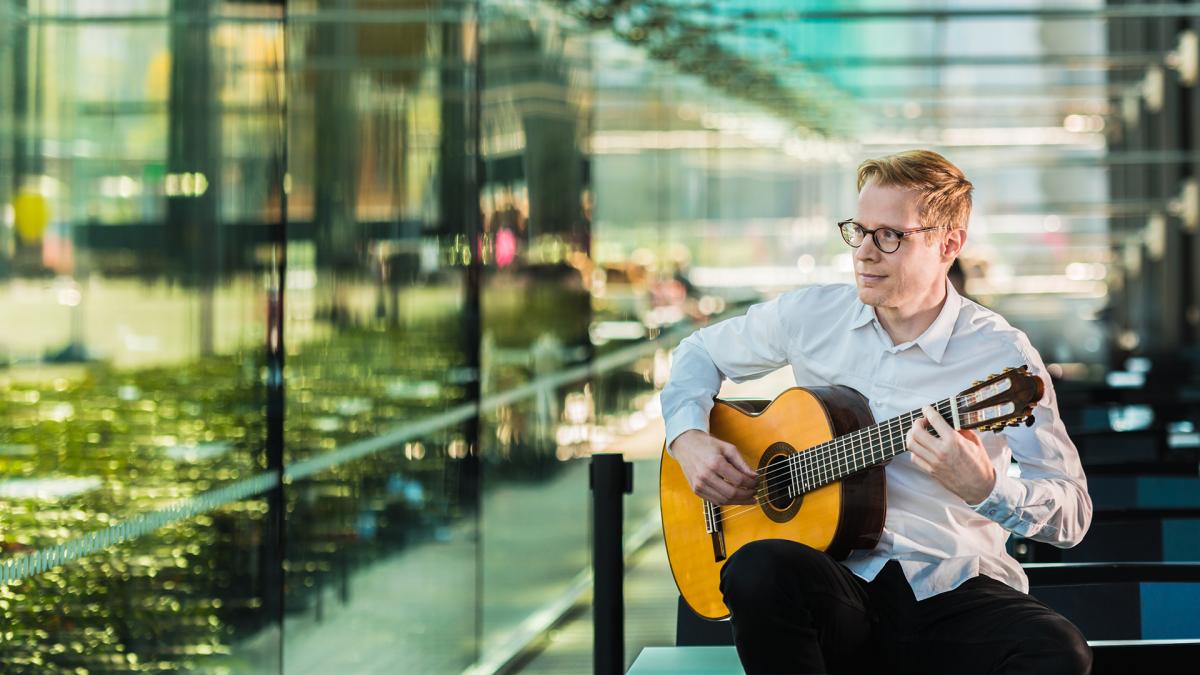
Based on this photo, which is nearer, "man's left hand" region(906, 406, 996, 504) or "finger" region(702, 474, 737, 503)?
"man's left hand" region(906, 406, 996, 504)

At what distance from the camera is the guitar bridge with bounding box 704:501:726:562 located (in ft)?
9.57

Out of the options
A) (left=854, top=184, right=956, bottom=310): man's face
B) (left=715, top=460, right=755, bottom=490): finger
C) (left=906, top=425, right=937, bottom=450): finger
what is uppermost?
(left=854, top=184, right=956, bottom=310): man's face

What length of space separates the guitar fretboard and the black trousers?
13cm

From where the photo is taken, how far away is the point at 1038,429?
249 cm

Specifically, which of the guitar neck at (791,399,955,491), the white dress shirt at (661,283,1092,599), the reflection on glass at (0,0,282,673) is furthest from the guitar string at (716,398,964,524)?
the reflection on glass at (0,0,282,673)

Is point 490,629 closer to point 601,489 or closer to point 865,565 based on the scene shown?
point 601,489

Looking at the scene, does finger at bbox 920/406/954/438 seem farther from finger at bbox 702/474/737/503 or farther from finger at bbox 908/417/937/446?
finger at bbox 702/474/737/503

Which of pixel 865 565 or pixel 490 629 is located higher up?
pixel 865 565

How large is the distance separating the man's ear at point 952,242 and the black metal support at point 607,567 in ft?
2.69

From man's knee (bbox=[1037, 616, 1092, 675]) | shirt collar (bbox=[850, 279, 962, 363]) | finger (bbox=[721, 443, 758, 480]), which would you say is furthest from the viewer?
finger (bbox=[721, 443, 758, 480])

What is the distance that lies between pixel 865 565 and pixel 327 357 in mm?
1740

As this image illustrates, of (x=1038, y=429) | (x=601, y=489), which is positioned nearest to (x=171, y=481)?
(x=601, y=489)

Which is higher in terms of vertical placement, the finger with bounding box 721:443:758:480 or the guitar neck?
the guitar neck

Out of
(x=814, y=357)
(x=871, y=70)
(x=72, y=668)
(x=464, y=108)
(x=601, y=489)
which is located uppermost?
(x=871, y=70)
